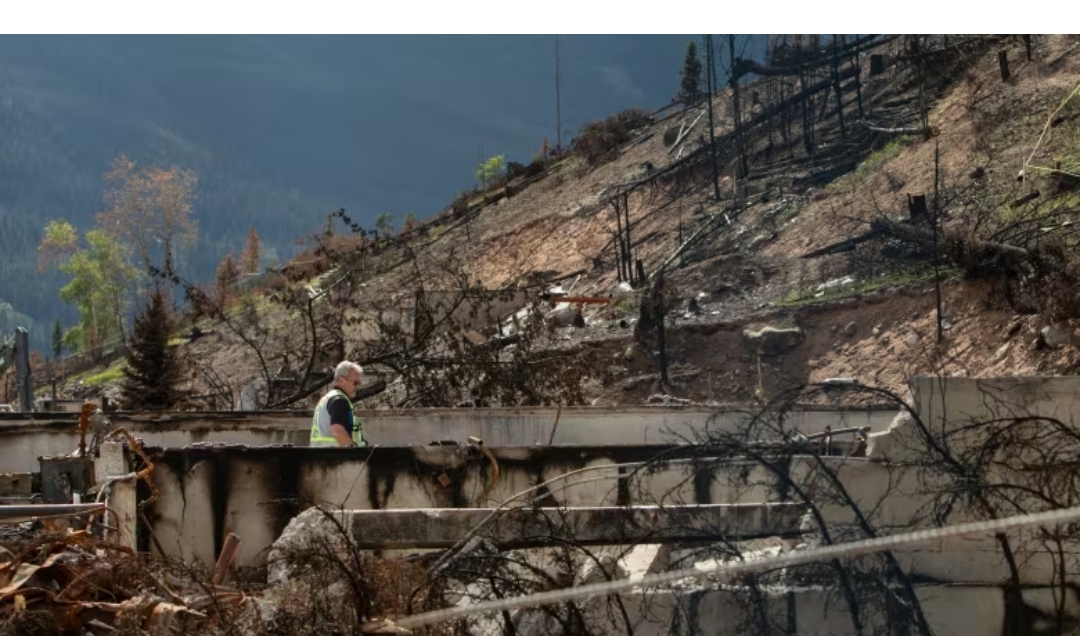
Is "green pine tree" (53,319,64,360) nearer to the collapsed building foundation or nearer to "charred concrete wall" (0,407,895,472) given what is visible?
"charred concrete wall" (0,407,895,472)

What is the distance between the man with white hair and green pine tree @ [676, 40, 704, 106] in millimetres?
34994

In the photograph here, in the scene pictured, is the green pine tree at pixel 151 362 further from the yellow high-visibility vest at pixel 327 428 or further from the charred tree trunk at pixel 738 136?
the yellow high-visibility vest at pixel 327 428

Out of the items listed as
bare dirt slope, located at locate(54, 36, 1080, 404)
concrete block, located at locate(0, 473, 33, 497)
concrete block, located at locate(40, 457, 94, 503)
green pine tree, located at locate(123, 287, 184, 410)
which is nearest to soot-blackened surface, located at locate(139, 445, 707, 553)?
concrete block, located at locate(40, 457, 94, 503)

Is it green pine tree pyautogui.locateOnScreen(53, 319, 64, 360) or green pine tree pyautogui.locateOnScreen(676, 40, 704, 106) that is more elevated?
green pine tree pyautogui.locateOnScreen(676, 40, 704, 106)

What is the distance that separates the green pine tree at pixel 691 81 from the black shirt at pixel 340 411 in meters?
35.1

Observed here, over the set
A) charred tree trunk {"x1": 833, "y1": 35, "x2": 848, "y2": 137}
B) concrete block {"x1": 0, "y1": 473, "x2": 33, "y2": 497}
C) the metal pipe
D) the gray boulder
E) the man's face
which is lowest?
the metal pipe

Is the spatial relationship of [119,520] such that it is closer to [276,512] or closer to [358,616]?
[276,512]

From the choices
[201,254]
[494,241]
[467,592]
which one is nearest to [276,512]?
[467,592]

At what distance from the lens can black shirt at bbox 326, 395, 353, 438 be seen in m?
12.5

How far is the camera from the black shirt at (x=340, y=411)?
41.1 feet

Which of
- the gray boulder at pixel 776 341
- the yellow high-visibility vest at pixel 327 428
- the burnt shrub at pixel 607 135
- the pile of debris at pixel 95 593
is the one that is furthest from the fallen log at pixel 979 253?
the burnt shrub at pixel 607 135

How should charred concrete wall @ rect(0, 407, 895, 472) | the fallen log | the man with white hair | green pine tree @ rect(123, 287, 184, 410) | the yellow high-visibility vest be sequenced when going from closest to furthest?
the man with white hair < the yellow high-visibility vest < charred concrete wall @ rect(0, 407, 895, 472) < the fallen log < green pine tree @ rect(123, 287, 184, 410)

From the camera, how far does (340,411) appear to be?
12.6 metres

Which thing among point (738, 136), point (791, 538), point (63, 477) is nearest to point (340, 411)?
point (63, 477)
